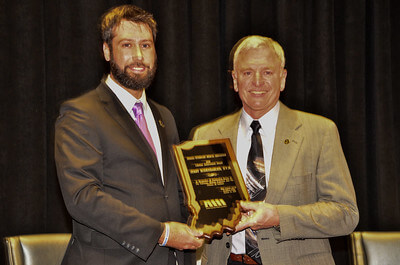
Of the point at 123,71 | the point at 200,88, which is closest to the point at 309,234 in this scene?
the point at 123,71

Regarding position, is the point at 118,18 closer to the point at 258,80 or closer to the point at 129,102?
the point at 129,102

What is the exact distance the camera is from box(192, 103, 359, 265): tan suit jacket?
9.36ft

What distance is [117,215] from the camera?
259cm

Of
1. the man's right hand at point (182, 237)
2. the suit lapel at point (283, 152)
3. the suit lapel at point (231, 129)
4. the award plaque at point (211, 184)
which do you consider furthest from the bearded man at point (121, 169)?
the suit lapel at point (283, 152)

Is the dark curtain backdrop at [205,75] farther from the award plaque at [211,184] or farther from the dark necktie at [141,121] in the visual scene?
the award plaque at [211,184]

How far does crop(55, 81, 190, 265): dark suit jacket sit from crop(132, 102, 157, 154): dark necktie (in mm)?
91

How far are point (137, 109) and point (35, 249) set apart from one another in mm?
1079

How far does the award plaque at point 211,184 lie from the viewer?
274 centimetres

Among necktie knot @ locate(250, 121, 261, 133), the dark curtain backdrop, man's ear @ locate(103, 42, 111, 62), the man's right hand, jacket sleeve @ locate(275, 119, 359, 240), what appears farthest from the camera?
the dark curtain backdrop

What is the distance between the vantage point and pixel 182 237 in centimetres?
271

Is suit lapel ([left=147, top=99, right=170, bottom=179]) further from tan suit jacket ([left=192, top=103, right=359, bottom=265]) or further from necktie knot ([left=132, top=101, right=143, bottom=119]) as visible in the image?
tan suit jacket ([left=192, top=103, right=359, bottom=265])

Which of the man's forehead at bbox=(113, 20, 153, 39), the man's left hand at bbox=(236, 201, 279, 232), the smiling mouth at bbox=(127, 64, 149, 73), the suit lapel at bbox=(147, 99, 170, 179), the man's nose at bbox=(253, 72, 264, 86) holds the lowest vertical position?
the man's left hand at bbox=(236, 201, 279, 232)

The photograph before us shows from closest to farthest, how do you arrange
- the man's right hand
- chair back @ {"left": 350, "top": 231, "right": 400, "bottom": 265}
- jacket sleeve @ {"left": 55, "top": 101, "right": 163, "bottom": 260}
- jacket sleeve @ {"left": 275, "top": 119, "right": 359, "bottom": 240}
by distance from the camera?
1. jacket sleeve @ {"left": 55, "top": 101, "right": 163, "bottom": 260}
2. the man's right hand
3. jacket sleeve @ {"left": 275, "top": 119, "right": 359, "bottom": 240}
4. chair back @ {"left": 350, "top": 231, "right": 400, "bottom": 265}

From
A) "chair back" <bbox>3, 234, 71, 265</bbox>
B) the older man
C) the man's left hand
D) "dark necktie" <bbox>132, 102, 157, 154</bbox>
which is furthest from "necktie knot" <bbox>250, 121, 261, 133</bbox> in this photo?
"chair back" <bbox>3, 234, 71, 265</bbox>
